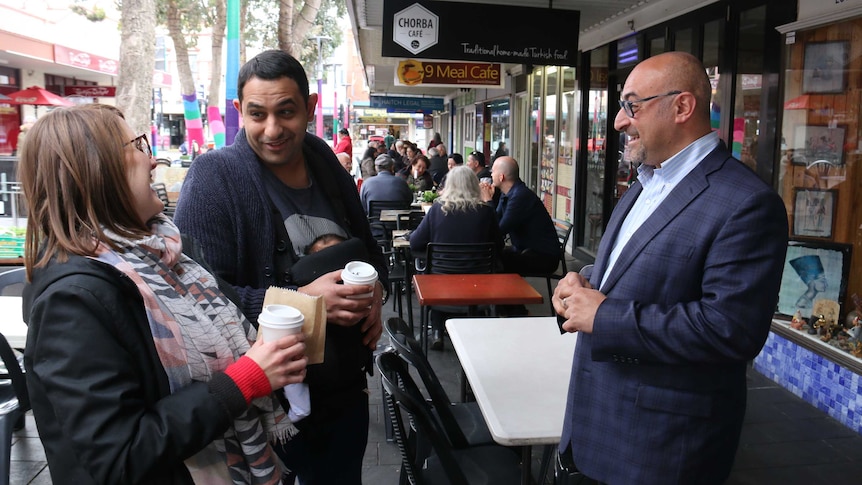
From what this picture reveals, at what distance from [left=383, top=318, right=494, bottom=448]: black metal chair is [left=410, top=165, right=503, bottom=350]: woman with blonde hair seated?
7.92ft

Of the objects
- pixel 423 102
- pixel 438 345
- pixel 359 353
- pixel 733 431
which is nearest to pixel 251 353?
pixel 359 353

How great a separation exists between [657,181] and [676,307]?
0.46 meters

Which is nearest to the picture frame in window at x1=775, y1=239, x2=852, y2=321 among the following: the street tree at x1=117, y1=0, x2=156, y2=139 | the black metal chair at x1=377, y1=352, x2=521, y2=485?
the black metal chair at x1=377, y1=352, x2=521, y2=485

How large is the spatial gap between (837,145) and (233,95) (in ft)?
16.9

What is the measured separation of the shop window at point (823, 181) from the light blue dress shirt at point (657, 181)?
9.44 ft

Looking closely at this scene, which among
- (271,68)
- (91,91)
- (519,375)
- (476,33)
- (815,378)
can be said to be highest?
(91,91)

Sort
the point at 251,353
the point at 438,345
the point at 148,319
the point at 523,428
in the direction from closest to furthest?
the point at 148,319
the point at 251,353
the point at 523,428
the point at 438,345

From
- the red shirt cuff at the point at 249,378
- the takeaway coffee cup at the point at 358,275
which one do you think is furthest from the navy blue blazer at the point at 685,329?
the red shirt cuff at the point at 249,378

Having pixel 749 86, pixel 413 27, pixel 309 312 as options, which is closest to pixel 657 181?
pixel 309 312

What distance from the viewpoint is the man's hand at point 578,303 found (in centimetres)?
174

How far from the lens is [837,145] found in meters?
4.33

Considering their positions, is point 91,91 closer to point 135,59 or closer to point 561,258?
point 135,59

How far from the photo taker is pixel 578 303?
5.82 ft

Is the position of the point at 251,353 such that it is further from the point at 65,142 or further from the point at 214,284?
the point at 65,142
